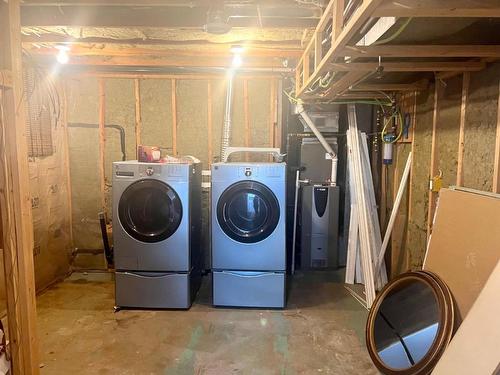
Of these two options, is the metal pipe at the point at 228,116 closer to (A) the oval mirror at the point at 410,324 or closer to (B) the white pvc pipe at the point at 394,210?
(B) the white pvc pipe at the point at 394,210

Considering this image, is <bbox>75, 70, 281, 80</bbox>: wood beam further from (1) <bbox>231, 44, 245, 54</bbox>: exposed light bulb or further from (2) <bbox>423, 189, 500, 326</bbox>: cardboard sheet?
(2) <bbox>423, 189, 500, 326</bbox>: cardboard sheet

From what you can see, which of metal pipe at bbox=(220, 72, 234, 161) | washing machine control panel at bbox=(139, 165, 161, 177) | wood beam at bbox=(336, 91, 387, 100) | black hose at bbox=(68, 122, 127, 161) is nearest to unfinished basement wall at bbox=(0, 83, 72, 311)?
black hose at bbox=(68, 122, 127, 161)

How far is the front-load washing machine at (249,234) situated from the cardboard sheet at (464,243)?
130 cm

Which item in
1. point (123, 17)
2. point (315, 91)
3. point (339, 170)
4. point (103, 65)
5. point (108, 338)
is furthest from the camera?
point (339, 170)

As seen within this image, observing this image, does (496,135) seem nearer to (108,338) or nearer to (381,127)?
(381,127)

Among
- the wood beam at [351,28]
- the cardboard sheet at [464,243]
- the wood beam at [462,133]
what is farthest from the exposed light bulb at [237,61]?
the cardboard sheet at [464,243]

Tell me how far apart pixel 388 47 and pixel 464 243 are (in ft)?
4.03

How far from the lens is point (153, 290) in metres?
3.45

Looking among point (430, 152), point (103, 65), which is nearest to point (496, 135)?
point (430, 152)

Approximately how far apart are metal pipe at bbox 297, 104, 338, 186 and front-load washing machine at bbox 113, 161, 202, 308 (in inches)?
59.5

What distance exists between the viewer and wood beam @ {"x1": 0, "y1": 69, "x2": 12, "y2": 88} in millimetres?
1800

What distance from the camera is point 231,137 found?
4414 mm

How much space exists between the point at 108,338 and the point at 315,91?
263 cm

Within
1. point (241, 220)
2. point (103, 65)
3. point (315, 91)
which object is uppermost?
point (103, 65)
